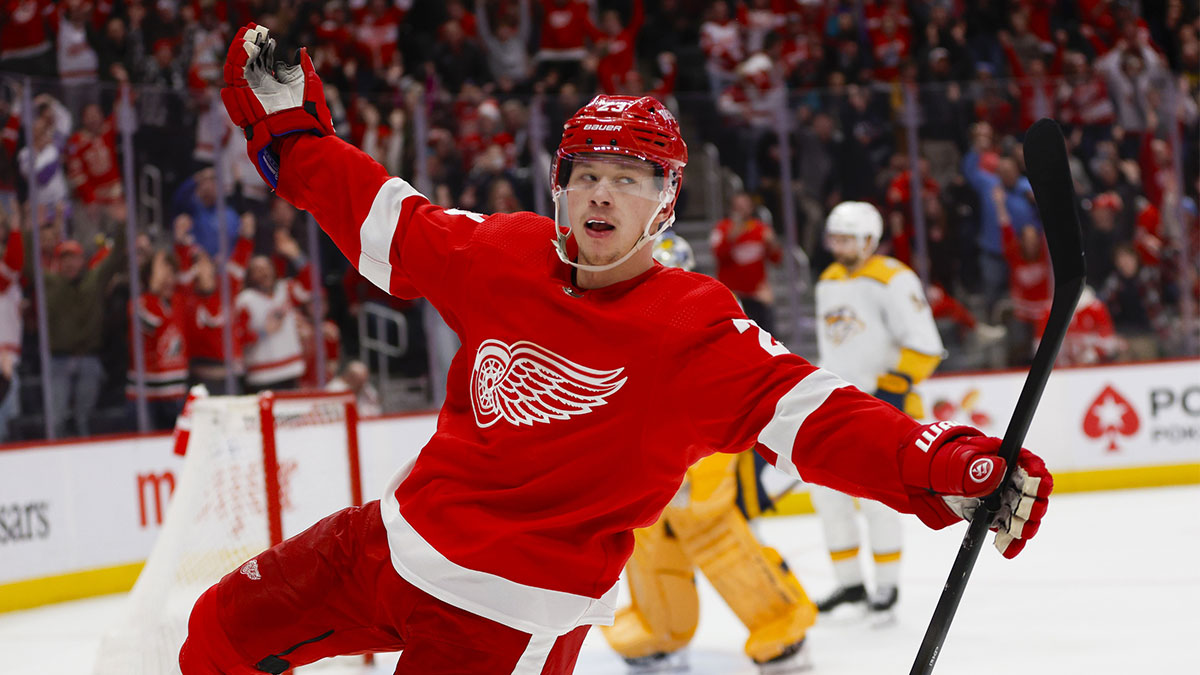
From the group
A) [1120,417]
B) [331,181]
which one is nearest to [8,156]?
[331,181]

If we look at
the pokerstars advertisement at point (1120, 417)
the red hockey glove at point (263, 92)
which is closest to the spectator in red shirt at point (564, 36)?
the pokerstars advertisement at point (1120, 417)

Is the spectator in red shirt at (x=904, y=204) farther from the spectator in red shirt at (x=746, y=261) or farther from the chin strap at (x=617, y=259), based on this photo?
the chin strap at (x=617, y=259)

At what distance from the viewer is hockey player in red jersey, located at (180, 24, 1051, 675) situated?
1754mm

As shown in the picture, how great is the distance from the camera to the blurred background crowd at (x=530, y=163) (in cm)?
630

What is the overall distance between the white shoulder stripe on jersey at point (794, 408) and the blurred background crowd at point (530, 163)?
506 cm

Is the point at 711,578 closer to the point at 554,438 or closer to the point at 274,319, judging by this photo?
the point at 554,438

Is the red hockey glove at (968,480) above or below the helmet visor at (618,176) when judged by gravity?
below

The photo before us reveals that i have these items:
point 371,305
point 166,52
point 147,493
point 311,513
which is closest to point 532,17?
point 166,52

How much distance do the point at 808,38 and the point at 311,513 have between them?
22.5ft

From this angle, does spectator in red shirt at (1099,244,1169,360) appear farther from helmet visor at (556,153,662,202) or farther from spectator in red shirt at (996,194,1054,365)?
helmet visor at (556,153,662,202)

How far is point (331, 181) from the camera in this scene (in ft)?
6.90

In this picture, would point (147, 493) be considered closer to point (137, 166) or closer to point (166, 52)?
point (137, 166)

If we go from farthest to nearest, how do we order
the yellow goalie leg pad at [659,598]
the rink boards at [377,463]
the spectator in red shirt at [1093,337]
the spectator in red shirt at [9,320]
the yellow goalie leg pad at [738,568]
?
the spectator in red shirt at [1093,337]
the spectator in red shirt at [9,320]
the rink boards at [377,463]
the yellow goalie leg pad at [659,598]
the yellow goalie leg pad at [738,568]

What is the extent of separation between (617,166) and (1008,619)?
3.46m
